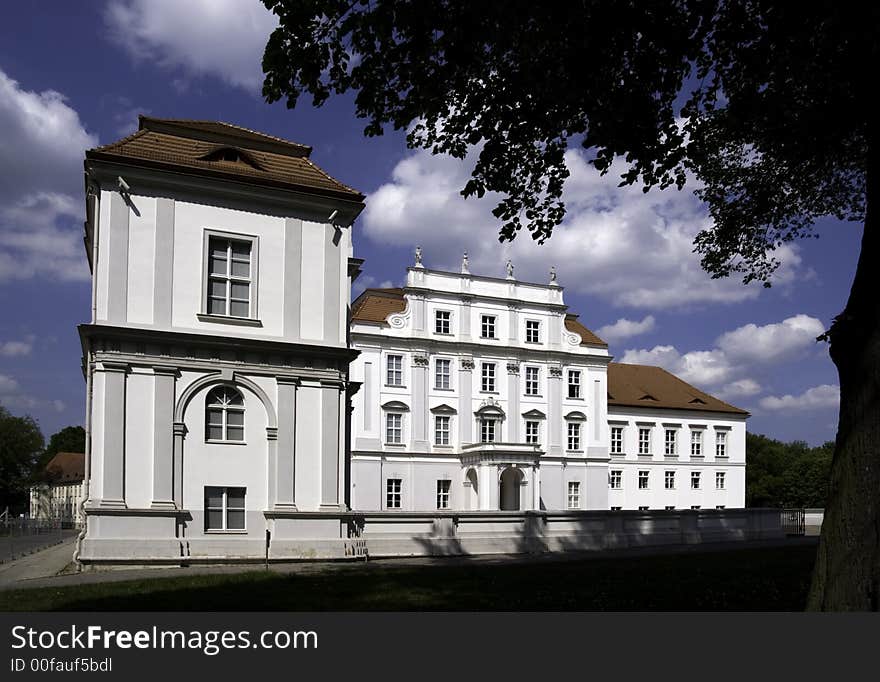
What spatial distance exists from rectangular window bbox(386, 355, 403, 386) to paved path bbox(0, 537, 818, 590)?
25.7m

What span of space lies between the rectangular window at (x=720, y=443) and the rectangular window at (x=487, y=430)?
20.9m

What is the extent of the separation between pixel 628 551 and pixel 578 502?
98.8 ft

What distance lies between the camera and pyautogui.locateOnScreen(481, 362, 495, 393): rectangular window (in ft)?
178

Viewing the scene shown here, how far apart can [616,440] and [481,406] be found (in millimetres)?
12490

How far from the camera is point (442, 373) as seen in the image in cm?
5300

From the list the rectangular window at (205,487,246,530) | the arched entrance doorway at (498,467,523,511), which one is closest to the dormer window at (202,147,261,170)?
the rectangular window at (205,487,246,530)

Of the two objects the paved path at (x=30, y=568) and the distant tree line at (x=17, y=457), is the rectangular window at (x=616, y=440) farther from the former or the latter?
the distant tree line at (x=17, y=457)

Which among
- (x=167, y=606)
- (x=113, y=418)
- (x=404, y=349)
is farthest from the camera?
(x=404, y=349)

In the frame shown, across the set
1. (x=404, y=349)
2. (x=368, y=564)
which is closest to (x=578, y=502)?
(x=404, y=349)

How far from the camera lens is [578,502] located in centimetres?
5550

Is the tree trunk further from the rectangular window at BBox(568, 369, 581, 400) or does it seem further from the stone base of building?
the rectangular window at BBox(568, 369, 581, 400)

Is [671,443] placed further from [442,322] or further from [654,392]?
[442,322]

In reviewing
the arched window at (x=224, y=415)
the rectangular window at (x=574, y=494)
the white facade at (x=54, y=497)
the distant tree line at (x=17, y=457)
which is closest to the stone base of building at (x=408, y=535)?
the arched window at (x=224, y=415)

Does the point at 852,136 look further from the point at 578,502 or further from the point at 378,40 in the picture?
the point at 578,502
